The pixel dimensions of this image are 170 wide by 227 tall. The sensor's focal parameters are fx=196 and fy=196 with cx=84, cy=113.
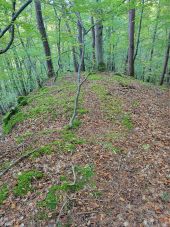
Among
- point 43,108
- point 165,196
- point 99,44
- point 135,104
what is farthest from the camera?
point 99,44

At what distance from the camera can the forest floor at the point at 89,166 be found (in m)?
3.60

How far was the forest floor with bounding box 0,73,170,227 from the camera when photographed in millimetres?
3600

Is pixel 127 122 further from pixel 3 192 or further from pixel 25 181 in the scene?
pixel 3 192

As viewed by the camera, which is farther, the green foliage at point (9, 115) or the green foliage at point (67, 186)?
the green foliage at point (9, 115)

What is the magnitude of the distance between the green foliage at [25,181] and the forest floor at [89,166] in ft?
0.07

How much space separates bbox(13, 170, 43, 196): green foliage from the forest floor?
21 millimetres

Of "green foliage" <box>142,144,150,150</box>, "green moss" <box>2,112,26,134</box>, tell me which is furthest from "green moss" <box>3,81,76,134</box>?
"green foliage" <box>142,144,150,150</box>

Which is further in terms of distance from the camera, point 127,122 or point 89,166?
point 127,122

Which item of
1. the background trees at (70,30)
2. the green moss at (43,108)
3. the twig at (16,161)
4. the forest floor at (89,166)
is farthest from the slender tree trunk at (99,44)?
the twig at (16,161)

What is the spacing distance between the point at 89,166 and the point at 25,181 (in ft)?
4.82

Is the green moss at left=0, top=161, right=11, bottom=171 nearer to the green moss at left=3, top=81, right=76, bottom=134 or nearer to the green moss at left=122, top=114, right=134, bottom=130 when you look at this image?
the green moss at left=3, top=81, right=76, bottom=134

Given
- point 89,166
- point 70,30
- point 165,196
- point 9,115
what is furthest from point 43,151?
point 70,30

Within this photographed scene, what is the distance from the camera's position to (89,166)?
15.2 feet

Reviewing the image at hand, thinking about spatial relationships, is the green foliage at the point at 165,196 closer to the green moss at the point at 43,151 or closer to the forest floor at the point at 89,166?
the forest floor at the point at 89,166
